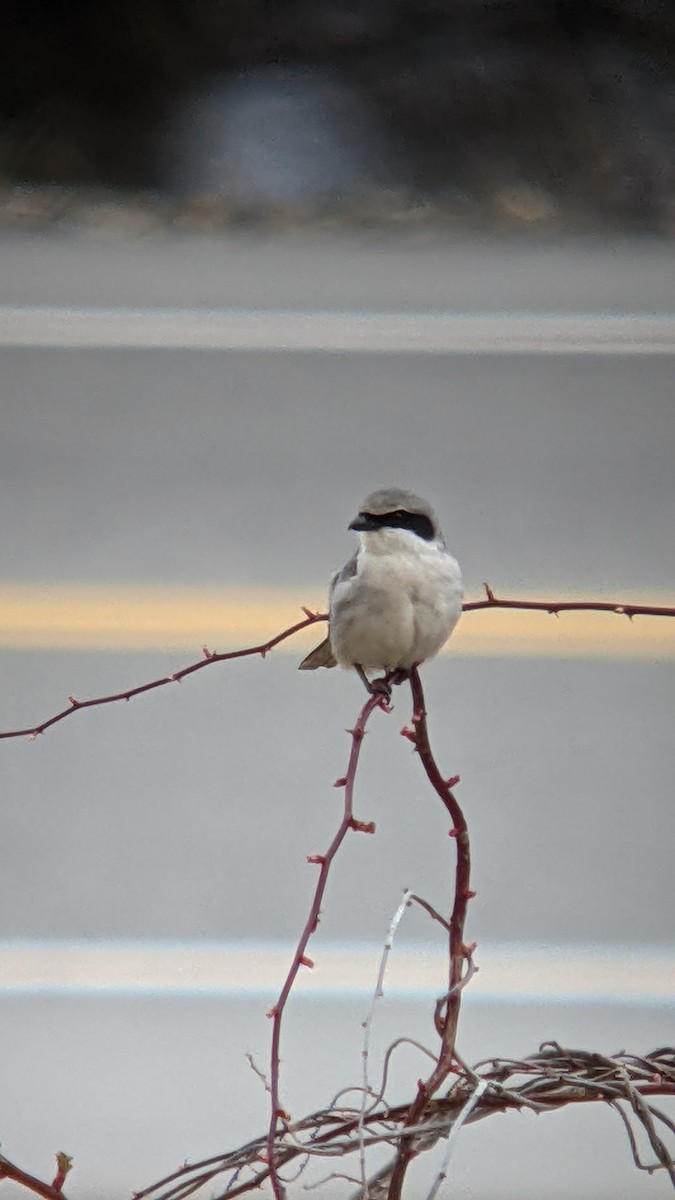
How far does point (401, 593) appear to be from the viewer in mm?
692

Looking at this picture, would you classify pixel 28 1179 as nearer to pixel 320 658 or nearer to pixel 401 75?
pixel 320 658

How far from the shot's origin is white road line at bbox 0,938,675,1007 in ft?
3.71

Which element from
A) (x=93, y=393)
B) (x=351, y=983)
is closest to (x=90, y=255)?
(x=93, y=393)

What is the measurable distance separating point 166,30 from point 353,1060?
36.2 inches

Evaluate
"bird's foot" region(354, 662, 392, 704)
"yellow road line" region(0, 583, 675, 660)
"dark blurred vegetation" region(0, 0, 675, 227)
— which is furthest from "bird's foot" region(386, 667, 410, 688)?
"dark blurred vegetation" region(0, 0, 675, 227)

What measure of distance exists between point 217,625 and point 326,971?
34 centimetres

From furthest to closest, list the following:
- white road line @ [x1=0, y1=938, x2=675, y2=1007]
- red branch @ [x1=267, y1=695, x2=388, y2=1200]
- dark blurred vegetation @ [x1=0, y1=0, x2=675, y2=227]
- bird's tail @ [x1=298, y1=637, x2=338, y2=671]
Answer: white road line @ [x1=0, y1=938, x2=675, y2=1007]
dark blurred vegetation @ [x1=0, y1=0, x2=675, y2=227]
bird's tail @ [x1=298, y1=637, x2=338, y2=671]
red branch @ [x1=267, y1=695, x2=388, y2=1200]

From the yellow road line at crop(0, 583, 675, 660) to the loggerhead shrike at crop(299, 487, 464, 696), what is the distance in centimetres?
47

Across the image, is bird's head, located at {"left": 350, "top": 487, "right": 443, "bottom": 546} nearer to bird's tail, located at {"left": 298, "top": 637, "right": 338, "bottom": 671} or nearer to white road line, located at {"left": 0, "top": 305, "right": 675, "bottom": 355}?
bird's tail, located at {"left": 298, "top": 637, "right": 338, "bottom": 671}

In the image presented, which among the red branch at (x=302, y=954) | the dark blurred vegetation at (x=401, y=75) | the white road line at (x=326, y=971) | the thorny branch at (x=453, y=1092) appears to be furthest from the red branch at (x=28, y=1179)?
the dark blurred vegetation at (x=401, y=75)

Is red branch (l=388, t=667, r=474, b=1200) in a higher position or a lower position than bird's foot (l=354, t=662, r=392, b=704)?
lower

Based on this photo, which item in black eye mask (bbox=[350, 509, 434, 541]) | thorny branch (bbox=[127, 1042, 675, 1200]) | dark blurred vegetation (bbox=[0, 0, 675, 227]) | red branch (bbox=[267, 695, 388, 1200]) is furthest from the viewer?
dark blurred vegetation (bbox=[0, 0, 675, 227])

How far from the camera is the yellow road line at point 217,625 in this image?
3.90 feet

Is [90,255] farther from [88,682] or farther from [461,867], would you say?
[461,867]
